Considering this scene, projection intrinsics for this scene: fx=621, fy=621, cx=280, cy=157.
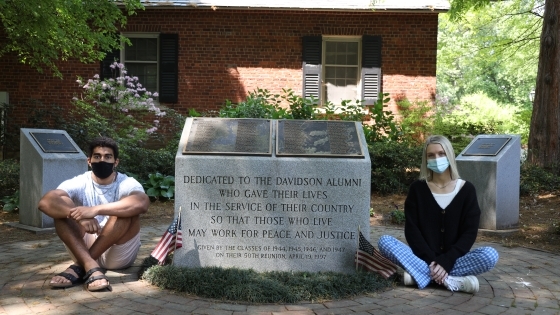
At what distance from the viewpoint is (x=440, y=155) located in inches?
212

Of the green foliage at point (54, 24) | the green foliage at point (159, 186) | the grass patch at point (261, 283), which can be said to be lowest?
the grass patch at point (261, 283)

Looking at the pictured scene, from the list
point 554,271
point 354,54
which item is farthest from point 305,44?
point 554,271

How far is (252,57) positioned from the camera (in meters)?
16.2

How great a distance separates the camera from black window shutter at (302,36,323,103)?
52.9 ft

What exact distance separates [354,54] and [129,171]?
7.70 metres

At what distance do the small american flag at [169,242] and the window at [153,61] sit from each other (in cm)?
1101

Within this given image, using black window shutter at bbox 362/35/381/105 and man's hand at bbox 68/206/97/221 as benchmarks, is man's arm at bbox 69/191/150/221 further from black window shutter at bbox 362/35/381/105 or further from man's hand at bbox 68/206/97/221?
black window shutter at bbox 362/35/381/105

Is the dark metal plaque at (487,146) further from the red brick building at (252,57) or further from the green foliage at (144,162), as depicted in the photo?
the red brick building at (252,57)

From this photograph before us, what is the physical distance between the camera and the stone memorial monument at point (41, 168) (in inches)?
311

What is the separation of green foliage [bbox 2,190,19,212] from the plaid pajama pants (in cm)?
635

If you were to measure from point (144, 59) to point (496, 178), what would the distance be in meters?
10.9

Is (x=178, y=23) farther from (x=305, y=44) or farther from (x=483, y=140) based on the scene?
(x=483, y=140)

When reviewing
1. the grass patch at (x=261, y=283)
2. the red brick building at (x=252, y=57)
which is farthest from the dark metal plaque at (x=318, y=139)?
the red brick building at (x=252, y=57)

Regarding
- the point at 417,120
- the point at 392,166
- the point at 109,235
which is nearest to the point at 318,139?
the point at 109,235
